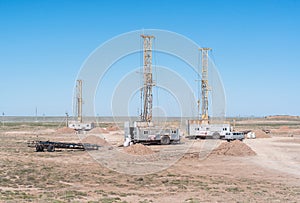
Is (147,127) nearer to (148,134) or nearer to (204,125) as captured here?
(148,134)

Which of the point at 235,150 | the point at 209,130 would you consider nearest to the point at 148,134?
the point at 235,150

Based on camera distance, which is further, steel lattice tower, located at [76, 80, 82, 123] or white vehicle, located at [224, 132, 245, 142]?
steel lattice tower, located at [76, 80, 82, 123]

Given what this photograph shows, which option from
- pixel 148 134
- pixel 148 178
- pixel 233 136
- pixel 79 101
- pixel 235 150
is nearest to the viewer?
pixel 148 178

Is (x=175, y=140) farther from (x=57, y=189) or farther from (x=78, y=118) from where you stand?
(x=78, y=118)

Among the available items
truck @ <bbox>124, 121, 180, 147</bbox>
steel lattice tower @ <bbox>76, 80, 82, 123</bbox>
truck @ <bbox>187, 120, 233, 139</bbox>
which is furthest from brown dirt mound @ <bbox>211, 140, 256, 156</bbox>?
steel lattice tower @ <bbox>76, 80, 82, 123</bbox>

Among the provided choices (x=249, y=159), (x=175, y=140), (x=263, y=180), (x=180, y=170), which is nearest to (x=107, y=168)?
(x=180, y=170)

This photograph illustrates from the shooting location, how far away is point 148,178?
22.2 meters

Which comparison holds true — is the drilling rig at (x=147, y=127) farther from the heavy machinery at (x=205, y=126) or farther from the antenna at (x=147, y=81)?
the heavy machinery at (x=205, y=126)

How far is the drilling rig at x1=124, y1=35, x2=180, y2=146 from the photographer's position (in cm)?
→ 4481

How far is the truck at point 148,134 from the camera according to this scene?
44625 mm

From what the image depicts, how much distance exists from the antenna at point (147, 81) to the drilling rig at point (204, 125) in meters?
10.8

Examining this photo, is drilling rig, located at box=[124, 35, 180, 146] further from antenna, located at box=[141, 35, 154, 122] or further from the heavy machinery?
the heavy machinery

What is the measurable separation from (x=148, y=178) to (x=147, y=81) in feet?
93.6

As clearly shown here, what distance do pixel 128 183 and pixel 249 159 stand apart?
49.2 feet
